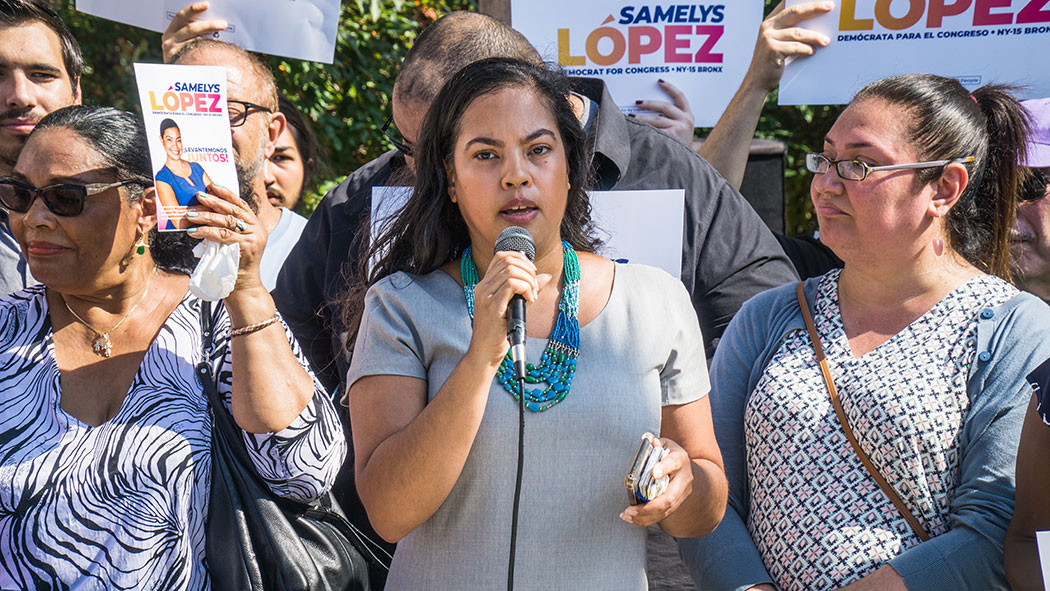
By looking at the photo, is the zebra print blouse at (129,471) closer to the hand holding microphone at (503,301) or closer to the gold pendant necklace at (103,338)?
the gold pendant necklace at (103,338)

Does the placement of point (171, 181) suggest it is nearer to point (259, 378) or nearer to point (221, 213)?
point (221, 213)

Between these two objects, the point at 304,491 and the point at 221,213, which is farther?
the point at 304,491

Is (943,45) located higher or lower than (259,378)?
higher

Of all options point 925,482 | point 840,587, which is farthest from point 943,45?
point 840,587

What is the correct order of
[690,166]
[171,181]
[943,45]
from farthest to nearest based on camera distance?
[943,45], [690,166], [171,181]

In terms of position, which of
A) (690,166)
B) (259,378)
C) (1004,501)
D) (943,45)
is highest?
(943,45)

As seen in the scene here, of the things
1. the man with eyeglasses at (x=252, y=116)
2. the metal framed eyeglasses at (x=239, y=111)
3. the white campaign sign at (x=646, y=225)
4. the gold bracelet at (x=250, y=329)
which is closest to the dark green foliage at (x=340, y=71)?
the man with eyeglasses at (x=252, y=116)

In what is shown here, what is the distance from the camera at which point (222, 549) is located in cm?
247

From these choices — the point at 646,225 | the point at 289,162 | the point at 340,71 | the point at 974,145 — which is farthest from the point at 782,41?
the point at 340,71

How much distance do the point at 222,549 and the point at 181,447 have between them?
0.83 ft

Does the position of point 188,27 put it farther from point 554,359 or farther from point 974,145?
point 974,145

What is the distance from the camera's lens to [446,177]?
2.52m

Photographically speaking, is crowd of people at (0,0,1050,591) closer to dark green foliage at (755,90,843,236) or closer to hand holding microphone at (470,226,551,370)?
hand holding microphone at (470,226,551,370)

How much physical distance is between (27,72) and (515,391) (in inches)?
99.0
